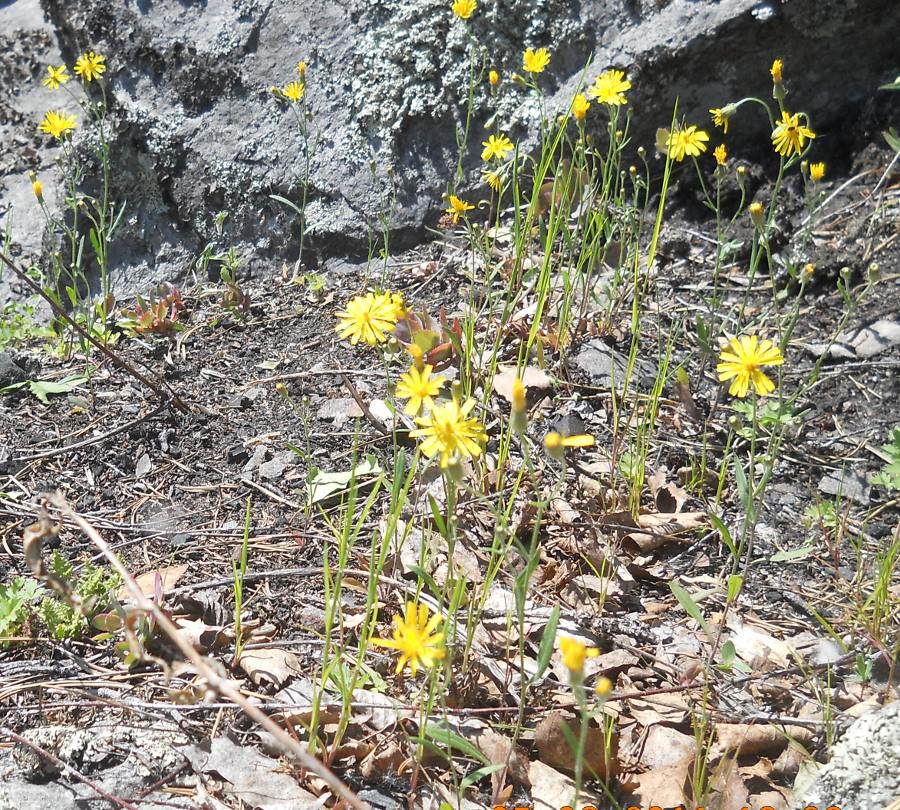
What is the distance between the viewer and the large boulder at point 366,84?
122 inches

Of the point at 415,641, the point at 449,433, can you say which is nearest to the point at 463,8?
the point at 449,433

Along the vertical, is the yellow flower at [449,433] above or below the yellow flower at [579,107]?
below

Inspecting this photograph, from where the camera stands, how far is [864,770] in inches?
55.1

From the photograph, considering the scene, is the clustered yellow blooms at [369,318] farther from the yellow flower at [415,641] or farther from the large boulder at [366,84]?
the large boulder at [366,84]

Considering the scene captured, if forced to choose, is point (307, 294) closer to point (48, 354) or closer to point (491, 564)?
point (48, 354)

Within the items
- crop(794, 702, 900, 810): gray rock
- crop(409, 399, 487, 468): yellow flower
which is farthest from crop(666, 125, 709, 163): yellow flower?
crop(794, 702, 900, 810): gray rock

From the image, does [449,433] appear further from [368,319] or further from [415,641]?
[368,319]

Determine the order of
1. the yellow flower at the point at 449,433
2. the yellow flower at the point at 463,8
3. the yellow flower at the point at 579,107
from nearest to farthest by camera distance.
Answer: the yellow flower at the point at 449,433, the yellow flower at the point at 579,107, the yellow flower at the point at 463,8

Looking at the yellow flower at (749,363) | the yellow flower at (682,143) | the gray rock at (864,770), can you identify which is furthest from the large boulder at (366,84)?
the gray rock at (864,770)

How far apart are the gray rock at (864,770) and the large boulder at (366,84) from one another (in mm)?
2384

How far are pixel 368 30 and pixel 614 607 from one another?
2.61 meters

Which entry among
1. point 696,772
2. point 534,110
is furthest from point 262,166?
point 696,772

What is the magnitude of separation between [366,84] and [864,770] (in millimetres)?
2931

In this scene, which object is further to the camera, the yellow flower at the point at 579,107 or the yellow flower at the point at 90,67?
the yellow flower at the point at 90,67
